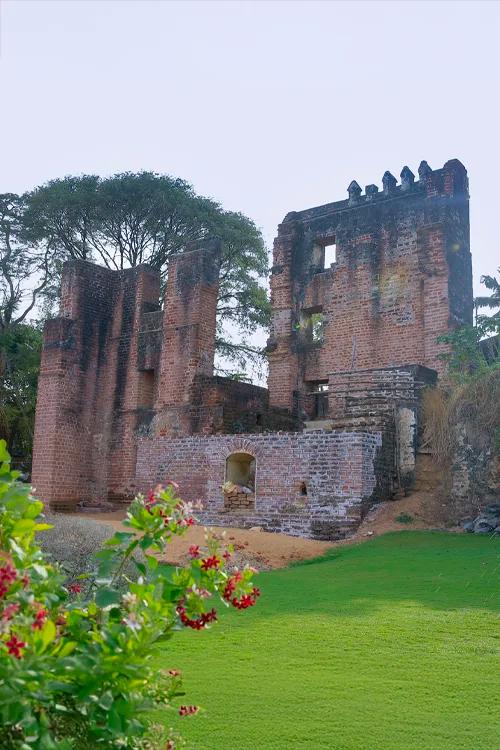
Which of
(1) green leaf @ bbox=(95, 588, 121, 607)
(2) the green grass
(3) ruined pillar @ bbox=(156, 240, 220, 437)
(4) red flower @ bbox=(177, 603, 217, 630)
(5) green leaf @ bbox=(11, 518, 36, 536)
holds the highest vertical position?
(3) ruined pillar @ bbox=(156, 240, 220, 437)

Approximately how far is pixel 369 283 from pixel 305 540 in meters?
9.61

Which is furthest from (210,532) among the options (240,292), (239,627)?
(240,292)

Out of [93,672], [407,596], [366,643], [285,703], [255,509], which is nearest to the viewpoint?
[93,672]

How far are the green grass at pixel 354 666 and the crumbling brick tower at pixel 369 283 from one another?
Answer: 1105 cm

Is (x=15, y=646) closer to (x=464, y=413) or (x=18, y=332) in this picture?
(x=464, y=413)

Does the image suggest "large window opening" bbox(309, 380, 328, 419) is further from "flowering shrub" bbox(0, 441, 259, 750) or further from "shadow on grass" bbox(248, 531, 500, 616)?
"flowering shrub" bbox(0, 441, 259, 750)

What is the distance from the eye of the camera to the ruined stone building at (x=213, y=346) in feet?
56.9

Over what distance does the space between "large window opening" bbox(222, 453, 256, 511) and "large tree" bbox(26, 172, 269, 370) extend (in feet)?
44.0

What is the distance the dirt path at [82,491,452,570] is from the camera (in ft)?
36.9

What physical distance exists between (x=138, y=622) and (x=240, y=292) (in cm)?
2785

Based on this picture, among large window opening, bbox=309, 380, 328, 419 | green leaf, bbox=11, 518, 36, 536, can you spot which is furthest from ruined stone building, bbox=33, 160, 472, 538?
green leaf, bbox=11, 518, 36, 536

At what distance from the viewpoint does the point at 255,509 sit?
584 inches

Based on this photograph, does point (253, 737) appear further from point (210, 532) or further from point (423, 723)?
point (210, 532)

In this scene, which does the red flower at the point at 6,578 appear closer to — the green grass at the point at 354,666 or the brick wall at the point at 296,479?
the green grass at the point at 354,666
